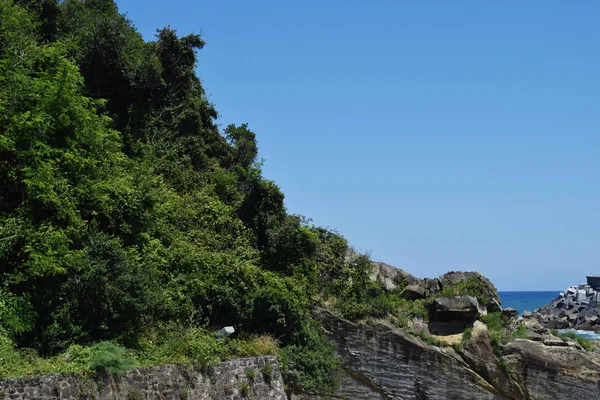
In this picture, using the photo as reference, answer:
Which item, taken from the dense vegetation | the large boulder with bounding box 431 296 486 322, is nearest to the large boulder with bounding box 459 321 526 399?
the large boulder with bounding box 431 296 486 322

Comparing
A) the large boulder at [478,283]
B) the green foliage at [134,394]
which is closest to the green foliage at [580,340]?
the large boulder at [478,283]

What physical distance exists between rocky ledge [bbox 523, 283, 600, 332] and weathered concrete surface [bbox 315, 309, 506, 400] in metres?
44.7

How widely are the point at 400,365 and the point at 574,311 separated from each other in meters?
56.1

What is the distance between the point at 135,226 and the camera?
19.7 meters

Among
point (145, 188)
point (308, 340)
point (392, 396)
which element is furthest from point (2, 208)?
point (392, 396)

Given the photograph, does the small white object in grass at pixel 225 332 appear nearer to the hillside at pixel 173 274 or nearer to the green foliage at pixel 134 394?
the hillside at pixel 173 274

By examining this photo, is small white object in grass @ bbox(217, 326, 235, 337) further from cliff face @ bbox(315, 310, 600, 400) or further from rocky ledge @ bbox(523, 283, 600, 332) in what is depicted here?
rocky ledge @ bbox(523, 283, 600, 332)

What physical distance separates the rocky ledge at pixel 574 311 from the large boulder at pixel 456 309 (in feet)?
142

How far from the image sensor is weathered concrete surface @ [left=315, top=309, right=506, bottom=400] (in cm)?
2347

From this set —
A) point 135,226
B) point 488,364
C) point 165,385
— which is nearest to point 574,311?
point 488,364

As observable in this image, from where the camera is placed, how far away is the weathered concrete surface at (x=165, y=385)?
1241cm

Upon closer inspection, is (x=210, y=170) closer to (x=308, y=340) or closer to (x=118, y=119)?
(x=118, y=119)

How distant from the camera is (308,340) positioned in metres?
21.7

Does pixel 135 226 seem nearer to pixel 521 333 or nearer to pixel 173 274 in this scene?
pixel 173 274
